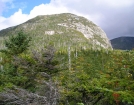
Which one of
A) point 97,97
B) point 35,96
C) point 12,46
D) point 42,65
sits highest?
point 12,46

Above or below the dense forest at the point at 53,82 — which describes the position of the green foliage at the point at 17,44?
above

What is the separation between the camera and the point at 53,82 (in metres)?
9.58

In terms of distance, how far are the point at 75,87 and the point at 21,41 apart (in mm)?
10900

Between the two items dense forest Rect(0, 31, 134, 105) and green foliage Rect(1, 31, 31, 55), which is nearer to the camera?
dense forest Rect(0, 31, 134, 105)

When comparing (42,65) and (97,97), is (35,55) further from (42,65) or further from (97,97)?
(97,97)

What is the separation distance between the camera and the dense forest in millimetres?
7352

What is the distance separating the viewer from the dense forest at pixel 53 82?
735 cm

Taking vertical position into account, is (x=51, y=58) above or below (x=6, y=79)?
above

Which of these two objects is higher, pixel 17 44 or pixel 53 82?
pixel 17 44

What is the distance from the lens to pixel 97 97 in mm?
10242

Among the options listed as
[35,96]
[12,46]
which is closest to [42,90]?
[35,96]

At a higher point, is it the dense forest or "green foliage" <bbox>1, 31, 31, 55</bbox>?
"green foliage" <bbox>1, 31, 31, 55</bbox>

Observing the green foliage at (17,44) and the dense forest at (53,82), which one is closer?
the dense forest at (53,82)

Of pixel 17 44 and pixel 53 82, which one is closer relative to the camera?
pixel 53 82
